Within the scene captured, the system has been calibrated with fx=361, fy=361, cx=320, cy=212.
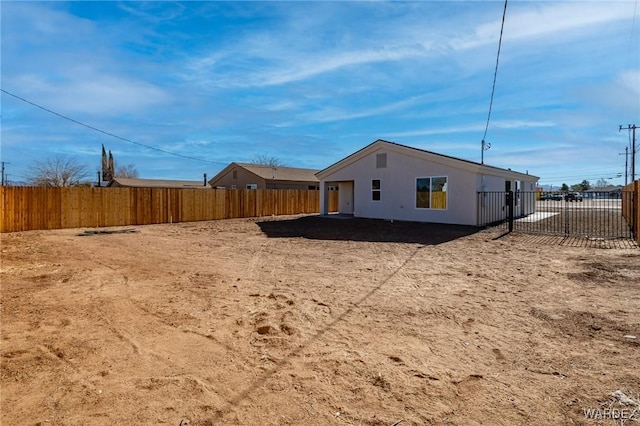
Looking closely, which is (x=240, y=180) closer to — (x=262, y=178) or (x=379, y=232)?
(x=262, y=178)

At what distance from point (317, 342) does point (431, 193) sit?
1444cm

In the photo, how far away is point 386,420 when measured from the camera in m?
2.66

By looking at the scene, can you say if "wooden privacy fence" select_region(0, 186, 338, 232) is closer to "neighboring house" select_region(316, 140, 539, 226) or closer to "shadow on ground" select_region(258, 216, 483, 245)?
"neighboring house" select_region(316, 140, 539, 226)

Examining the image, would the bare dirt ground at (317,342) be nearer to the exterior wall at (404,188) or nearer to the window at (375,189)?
the exterior wall at (404,188)

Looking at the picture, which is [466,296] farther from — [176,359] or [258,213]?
[258,213]

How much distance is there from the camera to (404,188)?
1817 cm

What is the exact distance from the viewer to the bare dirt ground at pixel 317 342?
9.17ft

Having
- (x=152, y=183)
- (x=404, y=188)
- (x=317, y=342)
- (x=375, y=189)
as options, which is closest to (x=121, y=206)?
(x=375, y=189)

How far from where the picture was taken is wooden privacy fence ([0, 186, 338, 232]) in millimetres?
15077

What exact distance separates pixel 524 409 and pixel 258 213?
73.1 feet

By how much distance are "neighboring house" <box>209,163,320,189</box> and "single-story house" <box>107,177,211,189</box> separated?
6.72m

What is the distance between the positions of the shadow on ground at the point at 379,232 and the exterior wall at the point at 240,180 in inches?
633

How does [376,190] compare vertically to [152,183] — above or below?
below

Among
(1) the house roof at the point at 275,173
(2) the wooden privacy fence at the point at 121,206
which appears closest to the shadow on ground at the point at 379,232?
(2) the wooden privacy fence at the point at 121,206
